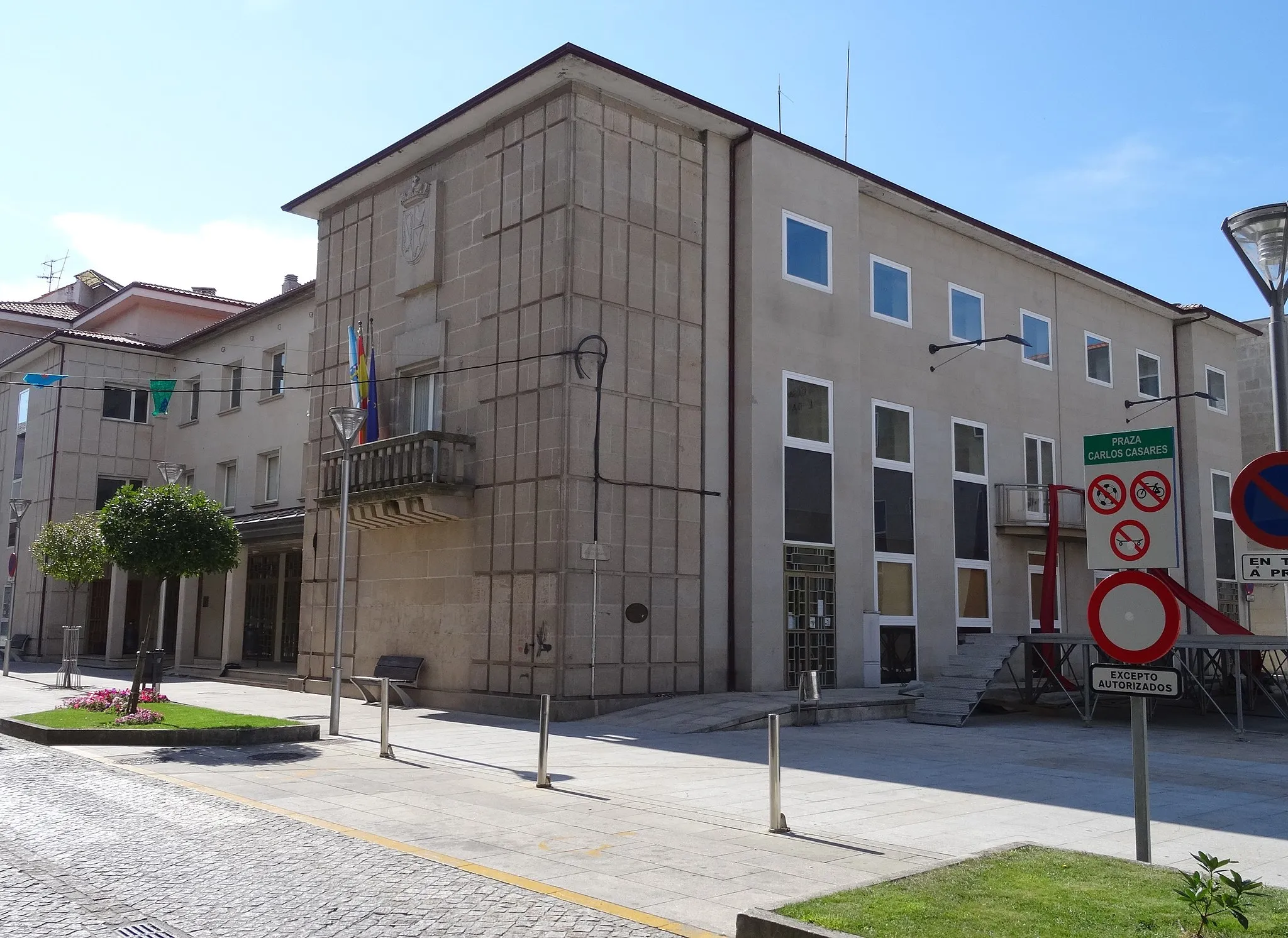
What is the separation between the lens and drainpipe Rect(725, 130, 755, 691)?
21031 millimetres

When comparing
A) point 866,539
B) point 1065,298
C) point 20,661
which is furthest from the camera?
point 20,661

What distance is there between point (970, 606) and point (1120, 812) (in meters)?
16.2

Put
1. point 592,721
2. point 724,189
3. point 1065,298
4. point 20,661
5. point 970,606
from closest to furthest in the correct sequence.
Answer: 1. point 592,721
2. point 724,189
3. point 970,606
4. point 1065,298
5. point 20,661

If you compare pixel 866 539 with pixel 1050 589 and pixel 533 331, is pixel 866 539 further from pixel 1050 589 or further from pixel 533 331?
pixel 533 331

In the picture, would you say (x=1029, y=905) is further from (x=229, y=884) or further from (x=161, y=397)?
(x=161, y=397)

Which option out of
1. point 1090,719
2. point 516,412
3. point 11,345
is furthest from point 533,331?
point 11,345

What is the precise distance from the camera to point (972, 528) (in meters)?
26.8

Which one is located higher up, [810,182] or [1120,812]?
[810,182]

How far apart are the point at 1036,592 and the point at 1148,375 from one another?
368 inches

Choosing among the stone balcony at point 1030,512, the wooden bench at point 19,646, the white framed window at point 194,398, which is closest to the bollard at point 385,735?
the stone balcony at point 1030,512

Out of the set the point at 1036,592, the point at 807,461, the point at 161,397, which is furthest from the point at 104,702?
the point at 1036,592

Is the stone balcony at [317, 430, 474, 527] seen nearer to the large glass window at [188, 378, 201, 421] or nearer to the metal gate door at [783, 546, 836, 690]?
the metal gate door at [783, 546, 836, 690]

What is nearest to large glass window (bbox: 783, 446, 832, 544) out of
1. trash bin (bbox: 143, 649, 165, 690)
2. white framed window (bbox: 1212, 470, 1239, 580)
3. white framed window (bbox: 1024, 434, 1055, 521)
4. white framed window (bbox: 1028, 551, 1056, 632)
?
white framed window (bbox: 1024, 434, 1055, 521)

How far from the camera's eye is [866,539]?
78.7 feet
